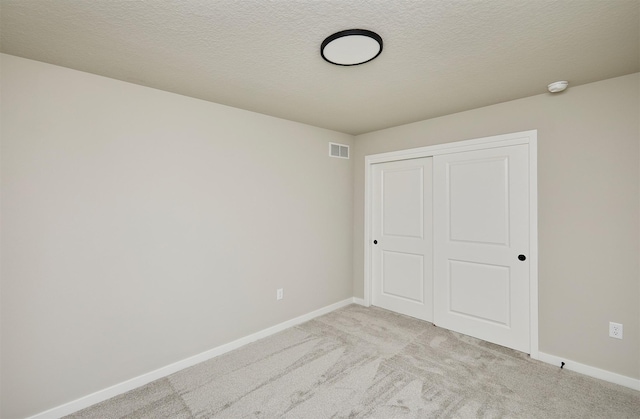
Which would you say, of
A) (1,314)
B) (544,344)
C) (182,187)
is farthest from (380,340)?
(1,314)

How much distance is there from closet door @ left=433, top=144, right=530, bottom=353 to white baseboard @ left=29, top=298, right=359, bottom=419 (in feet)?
5.76

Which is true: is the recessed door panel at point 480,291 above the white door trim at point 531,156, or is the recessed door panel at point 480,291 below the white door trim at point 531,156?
below

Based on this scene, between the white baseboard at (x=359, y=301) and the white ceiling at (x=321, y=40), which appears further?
the white baseboard at (x=359, y=301)

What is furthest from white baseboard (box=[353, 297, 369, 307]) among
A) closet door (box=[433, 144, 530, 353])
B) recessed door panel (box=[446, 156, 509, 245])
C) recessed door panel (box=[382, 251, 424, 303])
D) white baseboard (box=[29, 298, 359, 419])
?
recessed door panel (box=[446, 156, 509, 245])

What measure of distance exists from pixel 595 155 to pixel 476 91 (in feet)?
3.54

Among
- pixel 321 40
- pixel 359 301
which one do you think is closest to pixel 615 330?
pixel 359 301

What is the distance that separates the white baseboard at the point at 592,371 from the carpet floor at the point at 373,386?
0.20ft

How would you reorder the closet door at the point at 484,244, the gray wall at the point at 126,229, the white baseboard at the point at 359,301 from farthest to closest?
the white baseboard at the point at 359,301 < the closet door at the point at 484,244 < the gray wall at the point at 126,229

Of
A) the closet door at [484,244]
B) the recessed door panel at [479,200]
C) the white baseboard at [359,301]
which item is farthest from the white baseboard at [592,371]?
the white baseboard at [359,301]

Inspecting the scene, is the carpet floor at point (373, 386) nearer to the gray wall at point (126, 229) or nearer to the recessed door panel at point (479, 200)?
the gray wall at point (126, 229)

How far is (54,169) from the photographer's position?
200 cm

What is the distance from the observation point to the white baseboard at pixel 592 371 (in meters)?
2.23

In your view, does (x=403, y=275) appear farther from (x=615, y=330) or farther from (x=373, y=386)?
(x=615, y=330)

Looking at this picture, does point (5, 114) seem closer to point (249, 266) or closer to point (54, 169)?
point (54, 169)
